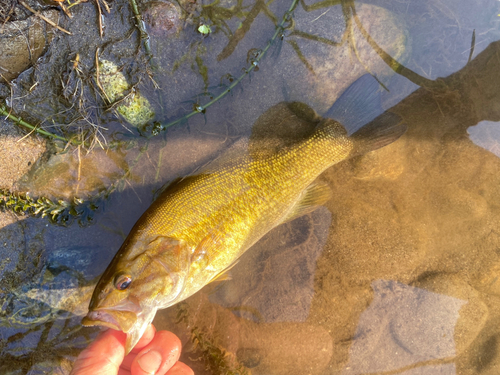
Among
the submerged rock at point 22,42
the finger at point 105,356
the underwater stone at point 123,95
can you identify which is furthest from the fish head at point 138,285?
the submerged rock at point 22,42

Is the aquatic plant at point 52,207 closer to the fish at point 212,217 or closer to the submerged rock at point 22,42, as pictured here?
the fish at point 212,217

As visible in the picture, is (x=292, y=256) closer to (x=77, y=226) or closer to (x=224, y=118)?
(x=224, y=118)

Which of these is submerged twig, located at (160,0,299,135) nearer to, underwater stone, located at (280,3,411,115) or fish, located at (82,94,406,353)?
underwater stone, located at (280,3,411,115)

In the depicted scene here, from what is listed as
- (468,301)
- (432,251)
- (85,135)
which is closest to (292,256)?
(432,251)

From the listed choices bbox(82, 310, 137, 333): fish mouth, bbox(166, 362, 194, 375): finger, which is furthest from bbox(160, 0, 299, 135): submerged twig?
bbox(166, 362, 194, 375): finger

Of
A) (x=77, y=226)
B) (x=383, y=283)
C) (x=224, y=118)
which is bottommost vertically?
(x=383, y=283)

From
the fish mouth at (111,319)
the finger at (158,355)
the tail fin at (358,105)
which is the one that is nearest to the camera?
the fish mouth at (111,319)

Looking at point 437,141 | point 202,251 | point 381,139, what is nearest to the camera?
point 202,251
